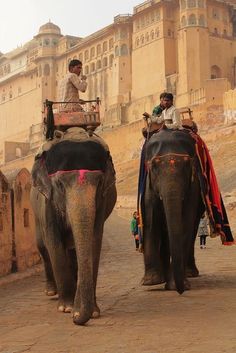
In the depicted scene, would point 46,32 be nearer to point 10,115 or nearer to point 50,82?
point 50,82

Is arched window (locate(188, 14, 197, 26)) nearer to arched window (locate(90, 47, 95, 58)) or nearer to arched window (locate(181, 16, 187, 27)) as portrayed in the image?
arched window (locate(181, 16, 187, 27))

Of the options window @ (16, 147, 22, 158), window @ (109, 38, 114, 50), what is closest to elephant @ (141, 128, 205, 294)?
window @ (109, 38, 114, 50)

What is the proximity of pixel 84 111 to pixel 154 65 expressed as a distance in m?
44.4

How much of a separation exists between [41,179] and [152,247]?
1823 mm

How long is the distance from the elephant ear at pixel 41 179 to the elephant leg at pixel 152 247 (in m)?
1.61

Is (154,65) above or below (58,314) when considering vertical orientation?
above

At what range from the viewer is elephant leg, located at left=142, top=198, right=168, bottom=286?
276 inches

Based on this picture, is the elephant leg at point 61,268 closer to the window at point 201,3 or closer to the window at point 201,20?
the window at point 201,20

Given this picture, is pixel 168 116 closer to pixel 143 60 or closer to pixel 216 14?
pixel 216 14

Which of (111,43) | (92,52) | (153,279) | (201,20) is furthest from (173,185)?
(92,52)

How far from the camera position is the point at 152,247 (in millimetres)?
7062

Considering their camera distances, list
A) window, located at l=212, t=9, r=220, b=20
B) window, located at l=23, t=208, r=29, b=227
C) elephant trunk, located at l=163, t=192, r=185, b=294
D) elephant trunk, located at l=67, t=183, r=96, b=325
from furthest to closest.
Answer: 1. window, located at l=212, t=9, r=220, b=20
2. window, located at l=23, t=208, r=29, b=227
3. elephant trunk, located at l=163, t=192, r=185, b=294
4. elephant trunk, located at l=67, t=183, r=96, b=325

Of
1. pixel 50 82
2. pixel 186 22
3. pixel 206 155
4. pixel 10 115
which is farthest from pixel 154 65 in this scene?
pixel 206 155

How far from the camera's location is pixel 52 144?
5.72m
